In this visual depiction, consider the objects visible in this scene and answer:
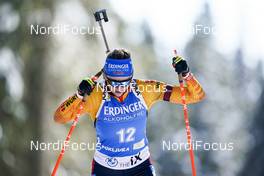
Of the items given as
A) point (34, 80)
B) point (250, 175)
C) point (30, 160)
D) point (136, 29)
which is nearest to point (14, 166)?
point (30, 160)

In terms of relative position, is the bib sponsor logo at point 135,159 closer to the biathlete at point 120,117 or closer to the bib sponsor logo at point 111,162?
the biathlete at point 120,117

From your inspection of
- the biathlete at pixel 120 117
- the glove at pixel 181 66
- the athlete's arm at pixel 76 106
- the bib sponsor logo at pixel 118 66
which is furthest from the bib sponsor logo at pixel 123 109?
the glove at pixel 181 66

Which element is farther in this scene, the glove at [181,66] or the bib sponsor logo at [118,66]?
the glove at [181,66]

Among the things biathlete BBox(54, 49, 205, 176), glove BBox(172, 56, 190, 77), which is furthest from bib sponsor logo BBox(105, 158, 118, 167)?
glove BBox(172, 56, 190, 77)

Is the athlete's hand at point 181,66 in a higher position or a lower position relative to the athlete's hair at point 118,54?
lower

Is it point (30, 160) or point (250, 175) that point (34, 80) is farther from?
point (250, 175)

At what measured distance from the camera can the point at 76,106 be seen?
860cm

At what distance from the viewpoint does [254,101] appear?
112ft

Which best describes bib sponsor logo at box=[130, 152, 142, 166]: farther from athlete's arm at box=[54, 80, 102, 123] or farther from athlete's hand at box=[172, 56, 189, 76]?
athlete's hand at box=[172, 56, 189, 76]

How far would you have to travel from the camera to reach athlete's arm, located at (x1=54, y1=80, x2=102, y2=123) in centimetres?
855

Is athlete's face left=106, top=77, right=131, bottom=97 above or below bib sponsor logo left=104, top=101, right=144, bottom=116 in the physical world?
above

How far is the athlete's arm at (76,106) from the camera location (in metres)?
8.55

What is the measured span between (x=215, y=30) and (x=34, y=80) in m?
15.5

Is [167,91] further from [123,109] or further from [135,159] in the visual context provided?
[135,159]
